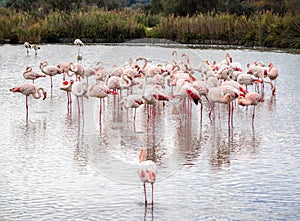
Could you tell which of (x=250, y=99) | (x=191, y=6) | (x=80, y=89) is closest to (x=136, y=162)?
(x=80, y=89)

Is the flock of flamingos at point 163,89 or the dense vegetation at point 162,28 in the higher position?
the dense vegetation at point 162,28

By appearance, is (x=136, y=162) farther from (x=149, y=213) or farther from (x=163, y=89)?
(x=163, y=89)

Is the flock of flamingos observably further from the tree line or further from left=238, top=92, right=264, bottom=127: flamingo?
the tree line

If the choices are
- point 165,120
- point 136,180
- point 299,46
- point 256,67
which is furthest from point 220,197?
point 299,46

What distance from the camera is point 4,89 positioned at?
15555mm

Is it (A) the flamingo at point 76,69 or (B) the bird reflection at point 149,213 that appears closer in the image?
(B) the bird reflection at point 149,213

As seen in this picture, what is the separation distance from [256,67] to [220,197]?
8.61 m

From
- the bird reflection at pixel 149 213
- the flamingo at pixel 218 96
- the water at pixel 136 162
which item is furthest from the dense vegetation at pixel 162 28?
the bird reflection at pixel 149 213

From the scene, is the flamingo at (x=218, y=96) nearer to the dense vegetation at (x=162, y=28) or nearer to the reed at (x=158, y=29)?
the dense vegetation at (x=162, y=28)

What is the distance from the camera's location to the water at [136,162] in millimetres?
6855

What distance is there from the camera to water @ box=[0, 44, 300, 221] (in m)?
6.86

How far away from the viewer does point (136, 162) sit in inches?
346

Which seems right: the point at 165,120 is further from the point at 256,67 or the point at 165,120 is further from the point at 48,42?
the point at 48,42

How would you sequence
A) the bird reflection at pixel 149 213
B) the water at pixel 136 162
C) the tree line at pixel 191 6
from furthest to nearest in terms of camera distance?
the tree line at pixel 191 6
the water at pixel 136 162
the bird reflection at pixel 149 213
